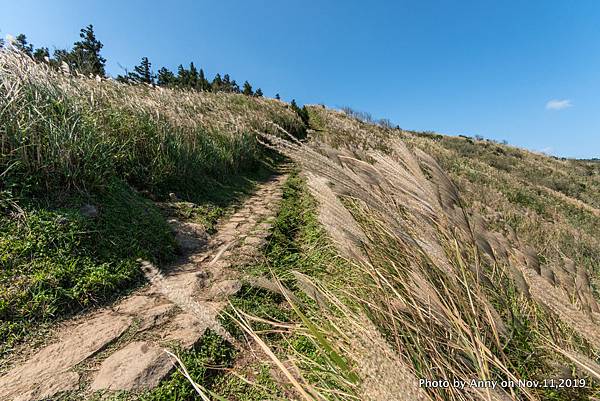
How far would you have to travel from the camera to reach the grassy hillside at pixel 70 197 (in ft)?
6.75

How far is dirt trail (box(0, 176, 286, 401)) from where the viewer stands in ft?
4.71

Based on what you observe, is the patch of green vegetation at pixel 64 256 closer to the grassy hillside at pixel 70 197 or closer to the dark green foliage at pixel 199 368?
the grassy hillside at pixel 70 197

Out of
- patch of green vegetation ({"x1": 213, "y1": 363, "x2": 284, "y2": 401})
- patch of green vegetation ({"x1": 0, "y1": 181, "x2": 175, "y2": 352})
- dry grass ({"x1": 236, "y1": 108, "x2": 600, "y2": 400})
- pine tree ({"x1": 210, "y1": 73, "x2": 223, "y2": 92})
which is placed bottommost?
patch of green vegetation ({"x1": 213, "y1": 363, "x2": 284, "y2": 401})

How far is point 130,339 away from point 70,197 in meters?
1.72

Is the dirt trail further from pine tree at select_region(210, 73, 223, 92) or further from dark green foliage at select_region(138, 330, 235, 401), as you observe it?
pine tree at select_region(210, 73, 223, 92)

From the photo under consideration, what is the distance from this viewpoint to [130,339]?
71.0 inches

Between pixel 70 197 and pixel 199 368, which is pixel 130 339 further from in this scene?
pixel 70 197

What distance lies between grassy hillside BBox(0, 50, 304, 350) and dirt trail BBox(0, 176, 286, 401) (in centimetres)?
23

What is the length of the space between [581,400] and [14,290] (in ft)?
9.87

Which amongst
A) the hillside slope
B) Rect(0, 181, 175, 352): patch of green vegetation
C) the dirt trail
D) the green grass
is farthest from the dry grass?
Rect(0, 181, 175, 352): patch of green vegetation

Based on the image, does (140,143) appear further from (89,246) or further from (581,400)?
(581,400)

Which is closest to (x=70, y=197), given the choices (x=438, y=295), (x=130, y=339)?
(x=130, y=339)

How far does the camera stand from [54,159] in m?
2.78

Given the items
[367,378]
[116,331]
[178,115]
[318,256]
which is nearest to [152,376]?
[116,331]
